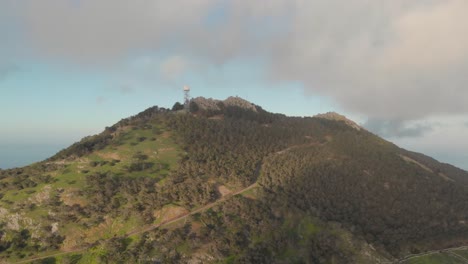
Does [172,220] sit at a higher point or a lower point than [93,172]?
lower

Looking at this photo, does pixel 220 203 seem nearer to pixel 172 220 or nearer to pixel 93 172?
pixel 172 220

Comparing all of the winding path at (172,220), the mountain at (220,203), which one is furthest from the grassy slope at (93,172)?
the winding path at (172,220)

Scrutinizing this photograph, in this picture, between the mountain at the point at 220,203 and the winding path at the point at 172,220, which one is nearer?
the winding path at the point at 172,220

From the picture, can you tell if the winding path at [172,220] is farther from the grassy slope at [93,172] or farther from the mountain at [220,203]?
the grassy slope at [93,172]

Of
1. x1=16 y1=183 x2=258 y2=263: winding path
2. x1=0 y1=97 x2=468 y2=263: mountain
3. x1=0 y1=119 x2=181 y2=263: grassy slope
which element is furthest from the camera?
x1=0 y1=119 x2=181 y2=263: grassy slope

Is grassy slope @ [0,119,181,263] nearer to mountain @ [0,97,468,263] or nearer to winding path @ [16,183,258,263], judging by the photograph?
mountain @ [0,97,468,263]

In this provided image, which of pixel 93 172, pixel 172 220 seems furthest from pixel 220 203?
pixel 93 172

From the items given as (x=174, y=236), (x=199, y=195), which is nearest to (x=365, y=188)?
(x=199, y=195)

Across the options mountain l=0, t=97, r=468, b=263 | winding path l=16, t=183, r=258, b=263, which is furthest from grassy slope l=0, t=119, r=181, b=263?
winding path l=16, t=183, r=258, b=263

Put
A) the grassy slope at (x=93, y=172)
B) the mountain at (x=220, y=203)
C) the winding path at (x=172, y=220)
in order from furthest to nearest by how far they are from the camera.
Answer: the grassy slope at (x=93, y=172) → the mountain at (x=220, y=203) → the winding path at (x=172, y=220)

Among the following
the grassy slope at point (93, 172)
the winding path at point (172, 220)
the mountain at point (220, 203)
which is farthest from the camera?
the grassy slope at point (93, 172)
